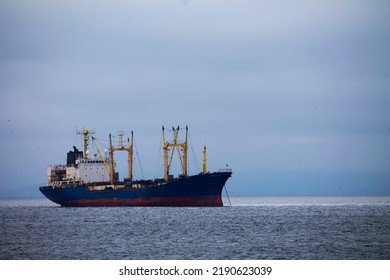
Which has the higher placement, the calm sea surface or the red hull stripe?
the red hull stripe

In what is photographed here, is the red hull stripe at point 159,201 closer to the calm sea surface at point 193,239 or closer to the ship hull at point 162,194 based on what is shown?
the ship hull at point 162,194

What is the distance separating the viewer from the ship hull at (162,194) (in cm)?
6862

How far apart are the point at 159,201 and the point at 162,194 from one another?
3.44 feet

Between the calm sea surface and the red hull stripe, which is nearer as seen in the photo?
the calm sea surface

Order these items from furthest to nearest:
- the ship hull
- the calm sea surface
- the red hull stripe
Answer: the red hull stripe
the ship hull
the calm sea surface

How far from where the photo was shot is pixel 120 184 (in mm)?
76812

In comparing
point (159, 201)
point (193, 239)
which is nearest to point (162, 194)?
point (159, 201)

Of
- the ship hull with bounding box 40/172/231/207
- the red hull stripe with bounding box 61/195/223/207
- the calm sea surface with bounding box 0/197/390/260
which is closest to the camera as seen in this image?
the calm sea surface with bounding box 0/197/390/260

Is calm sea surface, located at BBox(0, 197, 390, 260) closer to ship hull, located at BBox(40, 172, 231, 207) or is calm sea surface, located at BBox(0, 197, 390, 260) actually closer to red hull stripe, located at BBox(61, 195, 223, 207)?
ship hull, located at BBox(40, 172, 231, 207)

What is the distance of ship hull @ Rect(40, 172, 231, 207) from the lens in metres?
68.6

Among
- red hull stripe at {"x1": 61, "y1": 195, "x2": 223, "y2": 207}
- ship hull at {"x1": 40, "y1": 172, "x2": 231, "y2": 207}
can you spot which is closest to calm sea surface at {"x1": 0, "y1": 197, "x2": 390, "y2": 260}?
ship hull at {"x1": 40, "y1": 172, "x2": 231, "y2": 207}
